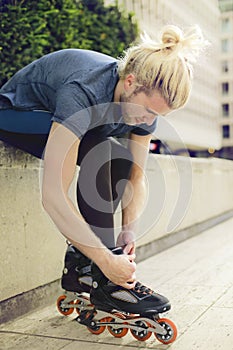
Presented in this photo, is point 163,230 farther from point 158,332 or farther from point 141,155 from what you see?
point 158,332

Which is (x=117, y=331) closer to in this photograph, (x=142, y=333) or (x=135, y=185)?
(x=142, y=333)

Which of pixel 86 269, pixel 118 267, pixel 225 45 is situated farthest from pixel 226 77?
pixel 118 267

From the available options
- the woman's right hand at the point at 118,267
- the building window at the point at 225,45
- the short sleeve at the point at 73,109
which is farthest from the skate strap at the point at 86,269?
the building window at the point at 225,45

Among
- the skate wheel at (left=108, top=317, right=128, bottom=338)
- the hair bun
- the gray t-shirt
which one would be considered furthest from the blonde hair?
the skate wheel at (left=108, top=317, right=128, bottom=338)

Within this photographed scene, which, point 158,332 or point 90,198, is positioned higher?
point 90,198

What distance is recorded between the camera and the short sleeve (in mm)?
1882

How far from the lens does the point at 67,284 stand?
94.7 inches

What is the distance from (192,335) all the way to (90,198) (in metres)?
0.67

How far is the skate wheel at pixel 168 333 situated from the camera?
207cm

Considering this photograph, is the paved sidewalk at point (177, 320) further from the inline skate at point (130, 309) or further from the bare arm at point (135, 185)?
the bare arm at point (135, 185)

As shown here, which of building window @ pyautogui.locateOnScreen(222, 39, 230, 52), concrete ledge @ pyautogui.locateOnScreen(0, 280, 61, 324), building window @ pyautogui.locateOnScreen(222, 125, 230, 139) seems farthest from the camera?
building window @ pyautogui.locateOnScreen(222, 39, 230, 52)

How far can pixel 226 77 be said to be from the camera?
7106cm

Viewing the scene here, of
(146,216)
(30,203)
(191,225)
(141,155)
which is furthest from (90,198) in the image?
(191,225)

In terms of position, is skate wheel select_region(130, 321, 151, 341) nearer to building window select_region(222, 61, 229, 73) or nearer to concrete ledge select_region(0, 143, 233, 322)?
concrete ledge select_region(0, 143, 233, 322)
